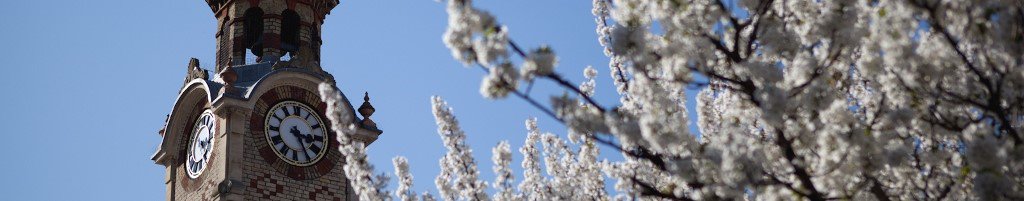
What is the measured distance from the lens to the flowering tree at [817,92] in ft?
24.4

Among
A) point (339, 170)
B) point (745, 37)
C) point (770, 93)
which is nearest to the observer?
→ point (770, 93)

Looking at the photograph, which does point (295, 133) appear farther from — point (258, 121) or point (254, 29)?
point (254, 29)

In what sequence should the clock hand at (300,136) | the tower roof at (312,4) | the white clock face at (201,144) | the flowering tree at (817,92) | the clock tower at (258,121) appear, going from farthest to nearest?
the tower roof at (312,4) → the white clock face at (201,144) → the clock hand at (300,136) → the clock tower at (258,121) → the flowering tree at (817,92)

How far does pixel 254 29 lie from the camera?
3019 centimetres

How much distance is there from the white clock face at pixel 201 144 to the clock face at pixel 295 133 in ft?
4.22

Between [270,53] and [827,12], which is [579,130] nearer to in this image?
[827,12]

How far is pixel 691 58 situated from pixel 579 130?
996mm

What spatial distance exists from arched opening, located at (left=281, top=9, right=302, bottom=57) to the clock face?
7.28 ft

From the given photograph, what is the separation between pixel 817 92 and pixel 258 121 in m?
20.7

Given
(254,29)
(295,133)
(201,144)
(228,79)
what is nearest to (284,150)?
A: (295,133)

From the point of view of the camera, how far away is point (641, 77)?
865cm

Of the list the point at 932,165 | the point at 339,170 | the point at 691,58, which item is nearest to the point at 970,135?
the point at 932,165

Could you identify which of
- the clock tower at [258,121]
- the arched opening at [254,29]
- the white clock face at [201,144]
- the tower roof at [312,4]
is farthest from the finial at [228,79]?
the tower roof at [312,4]

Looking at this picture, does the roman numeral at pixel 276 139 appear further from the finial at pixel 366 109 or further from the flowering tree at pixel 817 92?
the flowering tree at pixel 817 92
